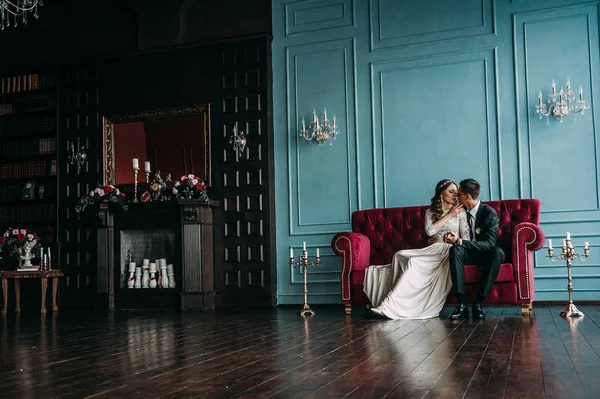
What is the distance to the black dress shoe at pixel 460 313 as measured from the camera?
4.80 meters

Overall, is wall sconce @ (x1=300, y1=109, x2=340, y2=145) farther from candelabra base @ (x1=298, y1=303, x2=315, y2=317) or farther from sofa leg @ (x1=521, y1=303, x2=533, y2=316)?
sofa leg @ (x1=521, y1=303, x2=533, y2=316)

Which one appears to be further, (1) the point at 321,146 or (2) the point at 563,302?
(1) the point at 321,146

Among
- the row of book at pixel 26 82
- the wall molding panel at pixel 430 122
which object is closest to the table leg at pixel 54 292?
the row of book at pixel 26 82

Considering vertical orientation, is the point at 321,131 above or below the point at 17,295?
above

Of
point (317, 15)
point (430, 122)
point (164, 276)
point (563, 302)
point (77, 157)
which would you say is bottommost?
point (563, 302)

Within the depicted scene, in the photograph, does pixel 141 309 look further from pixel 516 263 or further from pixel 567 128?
pixel 567 128

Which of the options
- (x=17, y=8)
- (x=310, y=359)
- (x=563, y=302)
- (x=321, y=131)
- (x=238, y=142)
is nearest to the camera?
(x=310, y=359)

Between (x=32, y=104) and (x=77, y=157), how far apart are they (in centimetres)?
104

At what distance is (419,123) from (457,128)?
387 millimetres

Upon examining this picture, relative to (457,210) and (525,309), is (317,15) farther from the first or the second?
(525,309)

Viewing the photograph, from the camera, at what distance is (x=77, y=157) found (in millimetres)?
7809

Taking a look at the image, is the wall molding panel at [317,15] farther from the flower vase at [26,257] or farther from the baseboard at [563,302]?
the flower vase at [26,257]

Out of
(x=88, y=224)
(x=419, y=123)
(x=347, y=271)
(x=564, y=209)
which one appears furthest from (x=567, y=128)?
(x=88, y=224)

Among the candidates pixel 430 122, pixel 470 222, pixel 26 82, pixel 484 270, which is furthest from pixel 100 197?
pixel 484 270
